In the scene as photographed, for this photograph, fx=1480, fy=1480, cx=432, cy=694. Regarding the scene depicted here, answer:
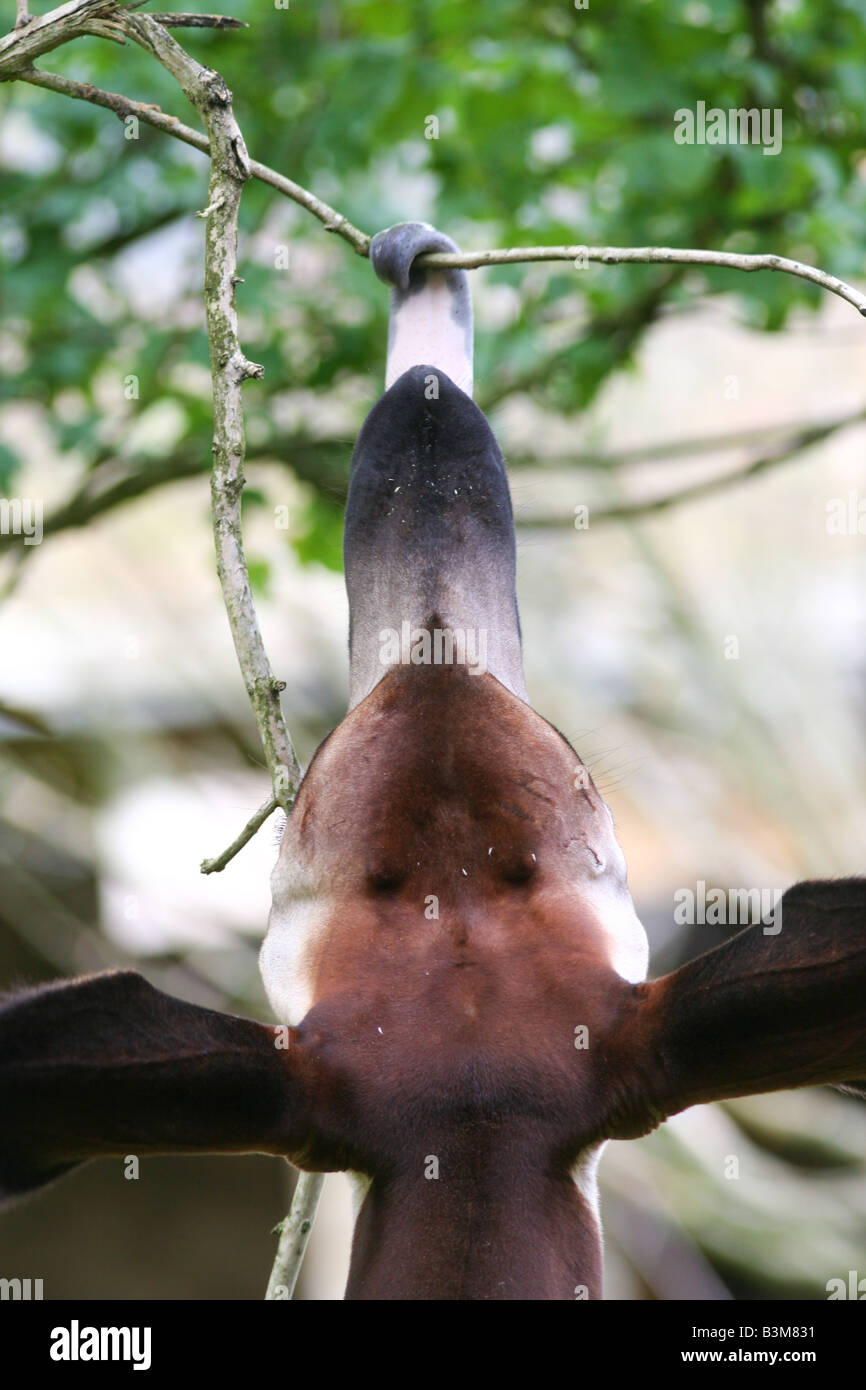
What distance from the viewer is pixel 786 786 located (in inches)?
311

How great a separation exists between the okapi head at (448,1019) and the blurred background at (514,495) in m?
0.25

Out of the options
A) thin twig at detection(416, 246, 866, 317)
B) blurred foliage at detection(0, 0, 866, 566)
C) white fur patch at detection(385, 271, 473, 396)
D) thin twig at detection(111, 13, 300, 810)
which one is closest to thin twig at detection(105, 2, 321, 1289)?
thin twig at detection(111, 13, 300, 810)

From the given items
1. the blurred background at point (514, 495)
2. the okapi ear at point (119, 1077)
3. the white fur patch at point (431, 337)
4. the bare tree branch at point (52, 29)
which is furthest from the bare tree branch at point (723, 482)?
the okapi ear at point (119, 1077)

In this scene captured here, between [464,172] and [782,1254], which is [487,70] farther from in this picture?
[782,1254]

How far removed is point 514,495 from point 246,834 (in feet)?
2.87

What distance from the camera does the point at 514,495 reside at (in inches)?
102

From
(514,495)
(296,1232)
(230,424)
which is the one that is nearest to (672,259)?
(230,424)

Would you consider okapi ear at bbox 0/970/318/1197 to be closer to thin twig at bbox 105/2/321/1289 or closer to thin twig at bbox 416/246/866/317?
thin twig at bbox 105/2/321/1289

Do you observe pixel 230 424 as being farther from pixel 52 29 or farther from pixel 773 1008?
pixel 773 1008

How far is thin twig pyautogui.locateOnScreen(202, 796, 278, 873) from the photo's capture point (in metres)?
1.98

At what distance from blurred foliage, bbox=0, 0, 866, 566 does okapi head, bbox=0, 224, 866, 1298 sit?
2.70 metres

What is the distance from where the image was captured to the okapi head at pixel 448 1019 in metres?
1.39

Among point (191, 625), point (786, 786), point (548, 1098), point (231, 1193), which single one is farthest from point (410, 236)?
point (231, 1193)

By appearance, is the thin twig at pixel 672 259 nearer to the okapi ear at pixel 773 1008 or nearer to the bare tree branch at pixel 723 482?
the okapi ear at pixel 773 1008
